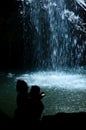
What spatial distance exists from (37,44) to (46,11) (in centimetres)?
238

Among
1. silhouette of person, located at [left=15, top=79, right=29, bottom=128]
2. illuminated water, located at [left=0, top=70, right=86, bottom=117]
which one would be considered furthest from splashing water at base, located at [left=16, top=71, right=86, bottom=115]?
silhouette of person, located at [left=15, top=79, right=29, bottom=128]

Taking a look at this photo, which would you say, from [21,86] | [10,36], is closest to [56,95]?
[21,86]

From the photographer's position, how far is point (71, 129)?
5.98m

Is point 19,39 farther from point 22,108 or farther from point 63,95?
point 22,108

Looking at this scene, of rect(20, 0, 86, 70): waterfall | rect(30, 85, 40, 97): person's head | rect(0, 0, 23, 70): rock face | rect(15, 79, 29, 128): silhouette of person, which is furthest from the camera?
rect(20, 0, 86, 70): waterfall

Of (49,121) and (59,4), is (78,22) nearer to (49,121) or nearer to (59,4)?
(59,4)

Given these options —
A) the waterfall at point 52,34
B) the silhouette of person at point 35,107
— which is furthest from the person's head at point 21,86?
the waterfall at point 52,34

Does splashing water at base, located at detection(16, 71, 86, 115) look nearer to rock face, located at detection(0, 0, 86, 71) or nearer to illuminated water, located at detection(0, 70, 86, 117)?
illuminated water, located at detection(0, 70, 86, 117)

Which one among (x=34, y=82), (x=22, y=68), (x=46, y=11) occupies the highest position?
(x=46, y=11)

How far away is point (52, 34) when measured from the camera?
24812 mm

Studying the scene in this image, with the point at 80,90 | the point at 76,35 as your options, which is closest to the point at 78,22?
the point at 76,35

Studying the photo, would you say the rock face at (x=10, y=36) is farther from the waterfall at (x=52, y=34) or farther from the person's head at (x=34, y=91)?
the person's head at (x=34, y=91)

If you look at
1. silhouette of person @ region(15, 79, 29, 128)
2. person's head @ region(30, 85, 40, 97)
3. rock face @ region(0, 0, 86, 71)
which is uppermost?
person's head @ region(30, 85, 40, 97)

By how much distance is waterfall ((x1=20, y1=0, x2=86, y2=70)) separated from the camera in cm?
2402
